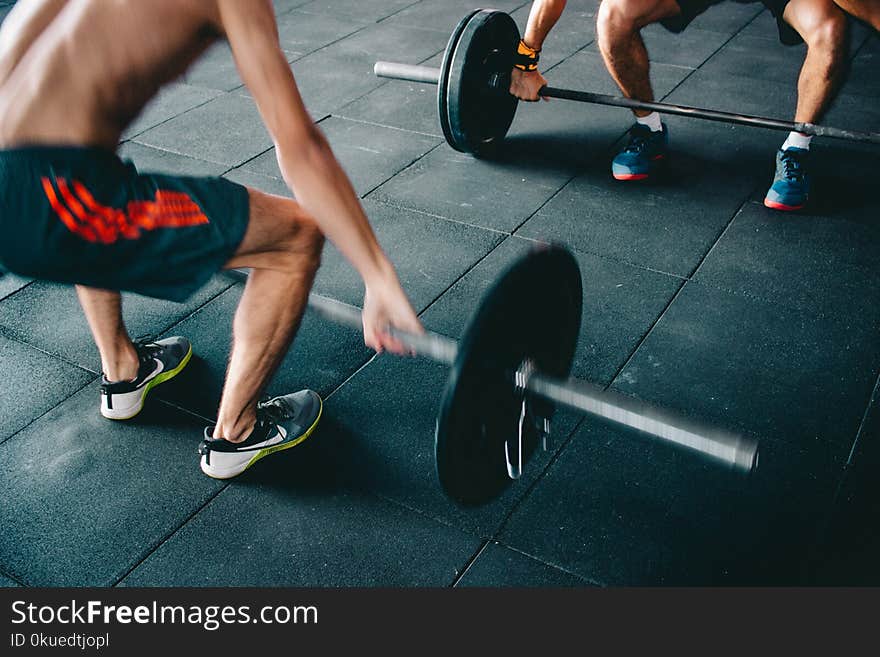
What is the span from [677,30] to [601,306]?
1183mm

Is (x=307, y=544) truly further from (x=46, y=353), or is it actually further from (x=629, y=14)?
(x=629, y=14)

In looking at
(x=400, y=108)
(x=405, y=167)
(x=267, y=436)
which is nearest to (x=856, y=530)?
(x=267, y=436)

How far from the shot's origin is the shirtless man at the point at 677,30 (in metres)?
2.38

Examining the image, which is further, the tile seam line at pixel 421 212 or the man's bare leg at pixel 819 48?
the tile seam line at pixel 421 212

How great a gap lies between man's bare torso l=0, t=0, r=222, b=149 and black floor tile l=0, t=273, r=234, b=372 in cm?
92

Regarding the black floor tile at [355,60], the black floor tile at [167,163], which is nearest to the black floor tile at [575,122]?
the black floor tile at [355,60]

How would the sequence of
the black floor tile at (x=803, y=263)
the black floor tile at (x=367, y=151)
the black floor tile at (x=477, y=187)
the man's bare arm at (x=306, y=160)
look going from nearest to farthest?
the man's bare arm at (x=306, y=160)
the black floor tile at (x=803, y=263)
the black floor tile at (x=477, y=187)
the black floor tile at (x=367, y=151)

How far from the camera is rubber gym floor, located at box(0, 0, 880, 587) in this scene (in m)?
1.51

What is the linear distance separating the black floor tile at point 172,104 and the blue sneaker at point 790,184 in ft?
7.96

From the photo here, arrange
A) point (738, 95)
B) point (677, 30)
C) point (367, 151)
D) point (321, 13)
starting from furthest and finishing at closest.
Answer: point (321, 13), point (738, 95), point (367, 151), point (677, 30)

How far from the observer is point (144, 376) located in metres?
1.88

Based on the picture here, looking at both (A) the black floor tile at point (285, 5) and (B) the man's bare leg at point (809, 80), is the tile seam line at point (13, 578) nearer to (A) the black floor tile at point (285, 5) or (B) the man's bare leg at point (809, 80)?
(B) the man's bare leg at point (809, 80)

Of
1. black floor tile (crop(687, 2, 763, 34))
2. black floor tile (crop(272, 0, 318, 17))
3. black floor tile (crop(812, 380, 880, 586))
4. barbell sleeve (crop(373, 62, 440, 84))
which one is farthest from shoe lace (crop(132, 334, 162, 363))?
black floor tile (crop(687, 2, 763, 34))

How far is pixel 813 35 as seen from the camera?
7.86ft
